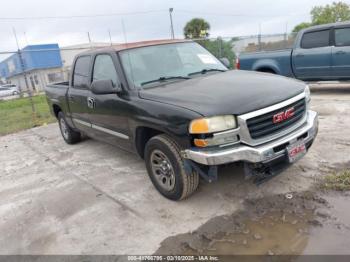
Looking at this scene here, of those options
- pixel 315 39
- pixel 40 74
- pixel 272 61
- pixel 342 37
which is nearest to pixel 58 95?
pixel 272 61

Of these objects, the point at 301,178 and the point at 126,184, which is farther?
the point at 126,184

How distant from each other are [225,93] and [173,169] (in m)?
0.96

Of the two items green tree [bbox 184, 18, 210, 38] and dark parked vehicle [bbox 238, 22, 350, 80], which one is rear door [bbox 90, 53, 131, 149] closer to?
dark parked vehicle [bbox 238, 22, 350, 80]

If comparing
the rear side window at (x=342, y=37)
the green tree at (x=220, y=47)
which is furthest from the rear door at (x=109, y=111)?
the green tree at (x=220, y=47)

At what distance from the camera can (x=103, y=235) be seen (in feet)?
10.6

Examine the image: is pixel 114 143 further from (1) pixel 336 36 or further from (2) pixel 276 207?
(1) pixel 336 36

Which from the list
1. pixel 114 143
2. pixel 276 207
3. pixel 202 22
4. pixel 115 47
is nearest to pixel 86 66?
pixel 115 47

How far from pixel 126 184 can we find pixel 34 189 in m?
1.39

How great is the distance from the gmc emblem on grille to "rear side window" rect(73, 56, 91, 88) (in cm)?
301

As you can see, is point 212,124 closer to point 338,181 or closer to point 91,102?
point 338,181

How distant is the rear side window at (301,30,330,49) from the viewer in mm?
8492

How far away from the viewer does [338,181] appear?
3.66m

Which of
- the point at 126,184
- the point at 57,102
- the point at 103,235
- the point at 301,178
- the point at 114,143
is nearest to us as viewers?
the point at 103,235

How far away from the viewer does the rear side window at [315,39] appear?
849 cm
